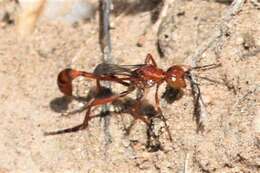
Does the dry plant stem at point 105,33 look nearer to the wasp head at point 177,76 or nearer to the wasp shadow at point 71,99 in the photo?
the wasp shadow at point 71,99

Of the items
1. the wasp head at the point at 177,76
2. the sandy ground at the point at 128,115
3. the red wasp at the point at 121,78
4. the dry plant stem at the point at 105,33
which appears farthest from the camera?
the dry plant stem at the point at 105,33

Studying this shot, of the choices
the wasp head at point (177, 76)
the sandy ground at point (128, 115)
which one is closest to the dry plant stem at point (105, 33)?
the sandy ground at point (128, 115)

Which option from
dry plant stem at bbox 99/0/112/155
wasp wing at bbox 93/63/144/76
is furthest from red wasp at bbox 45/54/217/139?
dry plant stem at bbox 99/0/112/155

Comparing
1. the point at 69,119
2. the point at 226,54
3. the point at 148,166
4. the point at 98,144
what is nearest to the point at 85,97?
the point at 69,119

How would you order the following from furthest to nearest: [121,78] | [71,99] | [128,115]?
[71,99] < [121,78] < [128,115]

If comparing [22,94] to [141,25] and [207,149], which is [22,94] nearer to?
[141,25]

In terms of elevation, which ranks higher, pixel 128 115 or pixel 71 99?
pixel 71 99

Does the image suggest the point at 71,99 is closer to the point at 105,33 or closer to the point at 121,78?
the point at 121,78

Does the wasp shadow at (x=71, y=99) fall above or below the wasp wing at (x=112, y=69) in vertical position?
below

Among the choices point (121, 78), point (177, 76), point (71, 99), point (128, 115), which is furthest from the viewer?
point (71, 99)

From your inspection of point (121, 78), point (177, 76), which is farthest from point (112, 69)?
point (177, 76)
